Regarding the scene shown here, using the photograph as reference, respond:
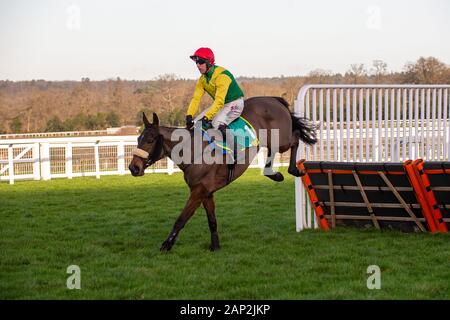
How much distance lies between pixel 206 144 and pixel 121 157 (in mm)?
11181

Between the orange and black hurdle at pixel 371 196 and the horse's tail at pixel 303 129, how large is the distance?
1.09 feet

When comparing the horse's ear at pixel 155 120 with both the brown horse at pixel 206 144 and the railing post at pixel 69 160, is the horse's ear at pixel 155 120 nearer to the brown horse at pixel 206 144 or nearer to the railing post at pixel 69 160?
the brown horse at pixel 206 144

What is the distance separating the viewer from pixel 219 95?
23.7 ft

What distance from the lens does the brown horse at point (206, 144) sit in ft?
24.0

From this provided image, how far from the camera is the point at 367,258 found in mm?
6734

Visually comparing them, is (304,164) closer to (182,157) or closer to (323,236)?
(323,236)

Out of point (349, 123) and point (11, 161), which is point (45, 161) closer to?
point (11, 161)

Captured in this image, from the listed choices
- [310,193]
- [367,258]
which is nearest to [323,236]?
[310,193]

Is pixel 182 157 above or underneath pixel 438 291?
above

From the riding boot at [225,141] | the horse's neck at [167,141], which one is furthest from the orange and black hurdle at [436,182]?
the horse's neck at [167,141]

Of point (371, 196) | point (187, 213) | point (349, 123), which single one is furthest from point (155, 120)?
point (371, 196)

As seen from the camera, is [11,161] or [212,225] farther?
[11,161]

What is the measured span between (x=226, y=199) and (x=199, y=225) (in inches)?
128

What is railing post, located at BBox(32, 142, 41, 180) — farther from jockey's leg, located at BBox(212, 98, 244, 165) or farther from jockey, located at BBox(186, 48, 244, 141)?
jockey's leg, located at BBox(212, 98, 244, 165)
